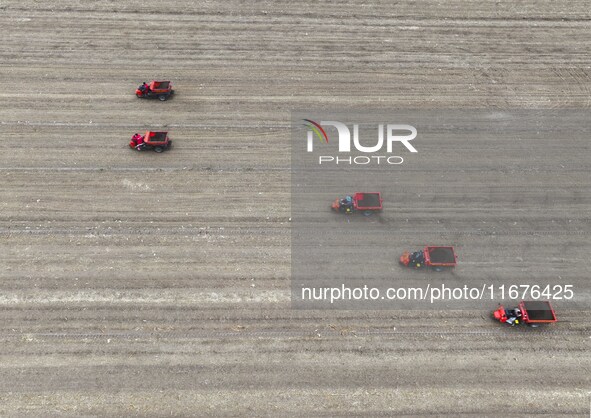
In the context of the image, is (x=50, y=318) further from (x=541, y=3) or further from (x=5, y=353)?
(x=541, y=3)

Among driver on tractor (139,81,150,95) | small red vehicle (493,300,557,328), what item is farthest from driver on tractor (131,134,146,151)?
small red vehicle (493,300,557,328)

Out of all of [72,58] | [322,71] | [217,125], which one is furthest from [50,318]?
[322,71]

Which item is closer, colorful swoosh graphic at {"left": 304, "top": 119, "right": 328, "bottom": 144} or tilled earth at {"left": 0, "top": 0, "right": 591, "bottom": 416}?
tilled earth at {"left": 0, "top": 0, "right": 591, "bottom": 416}

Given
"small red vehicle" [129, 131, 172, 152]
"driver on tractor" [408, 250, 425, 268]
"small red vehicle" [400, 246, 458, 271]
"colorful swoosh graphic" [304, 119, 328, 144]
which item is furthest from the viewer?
"colorful swoosh graphic" [304, 119, 328, 144]

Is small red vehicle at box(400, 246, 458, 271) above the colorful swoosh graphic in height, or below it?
below

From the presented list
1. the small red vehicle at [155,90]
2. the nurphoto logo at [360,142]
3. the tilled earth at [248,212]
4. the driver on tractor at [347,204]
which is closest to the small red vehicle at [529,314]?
the tilled earth at [248,212]

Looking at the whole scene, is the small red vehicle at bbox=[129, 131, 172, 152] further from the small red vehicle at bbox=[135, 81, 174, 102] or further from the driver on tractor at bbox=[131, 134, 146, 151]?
the small red vehicle at bbox=[135, 81, 174, 102]

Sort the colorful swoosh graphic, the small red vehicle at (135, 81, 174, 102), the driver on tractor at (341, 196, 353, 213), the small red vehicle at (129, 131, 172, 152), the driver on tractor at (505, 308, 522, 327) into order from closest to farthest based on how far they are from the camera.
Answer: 1. the driver on tractor at (505, 308, 522, 327)
2. the driver on tractor at (341, 196, 353, 213)
3. the small red vehicle at (129, 131, 172, 152)
4. the colorful swoosh graphic
5. the small red vehicle at (135, 81, 174, 102)
